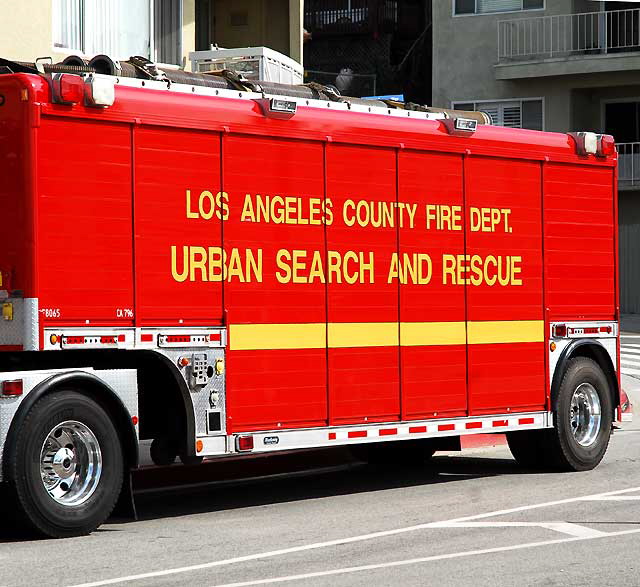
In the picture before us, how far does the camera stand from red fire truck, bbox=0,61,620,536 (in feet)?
34.2

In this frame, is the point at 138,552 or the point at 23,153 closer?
the point at 138,552

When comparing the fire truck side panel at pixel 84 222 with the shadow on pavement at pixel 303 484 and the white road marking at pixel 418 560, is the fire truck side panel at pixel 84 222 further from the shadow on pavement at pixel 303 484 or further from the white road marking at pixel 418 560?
the white road marking at pixel 418 560

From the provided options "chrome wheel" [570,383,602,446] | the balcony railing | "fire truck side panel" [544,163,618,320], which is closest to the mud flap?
"fire truck side panel" [544,163,618,320]

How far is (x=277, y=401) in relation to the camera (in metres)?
11.9

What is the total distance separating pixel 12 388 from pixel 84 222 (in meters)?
1.34

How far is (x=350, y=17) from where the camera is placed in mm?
49969

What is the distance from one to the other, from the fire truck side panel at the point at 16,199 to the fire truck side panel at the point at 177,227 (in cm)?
94

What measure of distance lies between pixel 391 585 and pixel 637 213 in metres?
35.5

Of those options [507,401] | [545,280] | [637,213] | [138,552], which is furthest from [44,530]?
[637,213]

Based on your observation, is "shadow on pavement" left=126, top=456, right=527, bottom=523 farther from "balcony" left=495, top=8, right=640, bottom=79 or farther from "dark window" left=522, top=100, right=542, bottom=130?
"dark window" left=522, top=100, right=542, bottom=130

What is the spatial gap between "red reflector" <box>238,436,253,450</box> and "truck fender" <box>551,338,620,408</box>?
395 centimetres

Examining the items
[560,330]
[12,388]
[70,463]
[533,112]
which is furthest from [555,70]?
[12,388]

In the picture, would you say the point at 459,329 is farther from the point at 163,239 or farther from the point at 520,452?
the point at 163,239

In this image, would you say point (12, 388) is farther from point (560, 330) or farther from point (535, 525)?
point (560, 330)
